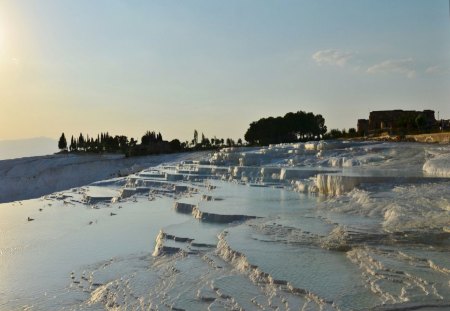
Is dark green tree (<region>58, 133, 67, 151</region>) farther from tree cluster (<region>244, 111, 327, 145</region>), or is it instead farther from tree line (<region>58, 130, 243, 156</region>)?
tree cluster (<region>244, 111, 327, 145</region>)

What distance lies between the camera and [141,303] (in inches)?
208

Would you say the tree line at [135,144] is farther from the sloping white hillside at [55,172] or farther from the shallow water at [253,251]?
the shallow water at [253,251]

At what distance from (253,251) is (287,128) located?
39.2 meters

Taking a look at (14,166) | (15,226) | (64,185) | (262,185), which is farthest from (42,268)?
(14,166)

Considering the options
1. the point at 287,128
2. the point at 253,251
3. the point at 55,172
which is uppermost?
the point at 287,128

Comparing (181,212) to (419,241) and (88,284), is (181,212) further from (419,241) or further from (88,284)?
(419,241)

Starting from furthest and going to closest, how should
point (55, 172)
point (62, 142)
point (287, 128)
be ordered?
1. point (62, 142)
2. point (287, 128)
3. point (55, 172)

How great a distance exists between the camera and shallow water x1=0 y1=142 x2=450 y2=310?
5.02m

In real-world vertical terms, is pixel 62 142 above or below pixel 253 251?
above

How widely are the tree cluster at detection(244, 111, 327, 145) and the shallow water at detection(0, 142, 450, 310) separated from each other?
31772mm

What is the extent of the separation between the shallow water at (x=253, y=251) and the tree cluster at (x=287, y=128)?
104 ft

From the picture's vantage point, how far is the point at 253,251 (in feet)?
21.5

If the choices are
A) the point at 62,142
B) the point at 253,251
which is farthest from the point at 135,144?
the point at 253,251

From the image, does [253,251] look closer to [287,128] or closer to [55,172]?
[55,172]
